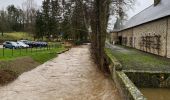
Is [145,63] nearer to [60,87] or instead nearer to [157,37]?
[157,37]

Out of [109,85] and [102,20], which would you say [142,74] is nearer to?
[109,85]

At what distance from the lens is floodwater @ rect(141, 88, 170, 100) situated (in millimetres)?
11935

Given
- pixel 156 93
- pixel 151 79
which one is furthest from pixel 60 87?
pixel 156 93

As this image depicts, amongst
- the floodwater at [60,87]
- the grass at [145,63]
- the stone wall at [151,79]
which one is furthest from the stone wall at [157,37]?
the stone wall at [151,79]

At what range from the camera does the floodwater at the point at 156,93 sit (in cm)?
1194

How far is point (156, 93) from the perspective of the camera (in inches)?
499

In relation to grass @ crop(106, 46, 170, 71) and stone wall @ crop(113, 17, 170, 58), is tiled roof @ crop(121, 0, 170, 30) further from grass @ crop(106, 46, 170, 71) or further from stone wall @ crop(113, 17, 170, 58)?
grass @ crop(106, 46, 170, 71)

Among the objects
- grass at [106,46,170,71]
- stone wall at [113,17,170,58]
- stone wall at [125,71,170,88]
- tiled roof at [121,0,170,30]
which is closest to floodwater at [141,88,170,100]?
stone wall at [125,71,170,88]

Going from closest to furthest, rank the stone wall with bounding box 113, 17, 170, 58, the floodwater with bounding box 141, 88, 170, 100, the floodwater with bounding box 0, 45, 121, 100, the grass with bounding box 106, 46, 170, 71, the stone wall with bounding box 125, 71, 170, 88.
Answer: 1. the floodwater with bounding box 141, 88, 170, 100
2. the floodwater with bounding box 0, 45, 121, 100
3. the stone wall with bounding box 125, 71, 170, 88
4. the grass with bounding box 106, 46, 170, 71
5. the stone wall with bounding box 113, 17, 170, 58

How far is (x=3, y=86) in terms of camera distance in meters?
14.5

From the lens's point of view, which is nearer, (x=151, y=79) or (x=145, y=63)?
(x=151, y=79)

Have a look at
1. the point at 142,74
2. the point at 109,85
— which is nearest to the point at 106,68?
the point at 109,85

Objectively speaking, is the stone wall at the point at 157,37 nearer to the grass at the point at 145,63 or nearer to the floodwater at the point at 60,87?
the grass at the point at 145,63

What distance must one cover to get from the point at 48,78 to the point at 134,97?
10301mm
